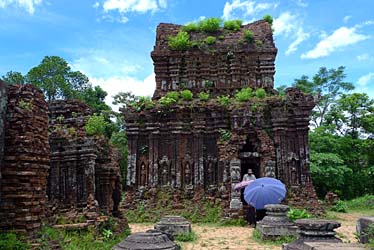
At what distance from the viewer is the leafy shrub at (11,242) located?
5.66 meters

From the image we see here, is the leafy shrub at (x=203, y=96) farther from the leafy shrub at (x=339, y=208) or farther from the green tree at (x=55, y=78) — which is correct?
the green tree at (x=55, y=78)

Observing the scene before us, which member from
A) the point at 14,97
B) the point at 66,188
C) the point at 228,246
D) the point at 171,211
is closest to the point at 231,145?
the point at 171,211

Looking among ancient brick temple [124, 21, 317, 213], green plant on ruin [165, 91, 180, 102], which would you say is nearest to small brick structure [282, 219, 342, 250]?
ancient brick temple [124, 21, 317, 213]

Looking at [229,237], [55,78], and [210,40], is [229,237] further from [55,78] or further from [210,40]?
[55,78]

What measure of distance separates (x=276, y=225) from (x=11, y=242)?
288 inches

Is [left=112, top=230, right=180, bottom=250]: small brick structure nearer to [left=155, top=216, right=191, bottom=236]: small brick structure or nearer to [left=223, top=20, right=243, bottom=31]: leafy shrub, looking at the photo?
[left=155, top=216, right=191, bottom=236]: small brick structure

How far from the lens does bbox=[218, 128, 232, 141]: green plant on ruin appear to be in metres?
17.2

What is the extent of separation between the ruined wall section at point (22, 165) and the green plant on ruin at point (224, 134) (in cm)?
1119

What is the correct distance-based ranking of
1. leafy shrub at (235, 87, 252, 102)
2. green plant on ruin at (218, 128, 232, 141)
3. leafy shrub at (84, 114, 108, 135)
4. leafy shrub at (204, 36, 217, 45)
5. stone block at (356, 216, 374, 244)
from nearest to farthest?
stone block at (356, 216, 374, 244)
leafy shrub at (84, 114, 108, 135)
green plant on ruin at (218, 128, 232, 141)
leafy shrub at (235, 87, 252, 102)
leafy shrub at (204, 36, 217, 45)

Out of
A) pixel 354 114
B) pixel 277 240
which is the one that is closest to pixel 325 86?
pixel 354 114

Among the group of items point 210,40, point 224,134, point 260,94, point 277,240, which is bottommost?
Answer: point 277,240

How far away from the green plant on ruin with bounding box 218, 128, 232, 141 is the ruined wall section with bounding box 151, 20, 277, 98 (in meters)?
3.20

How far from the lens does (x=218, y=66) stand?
20578 mm

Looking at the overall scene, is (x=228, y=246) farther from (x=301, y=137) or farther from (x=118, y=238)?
(x=301, y=137)
